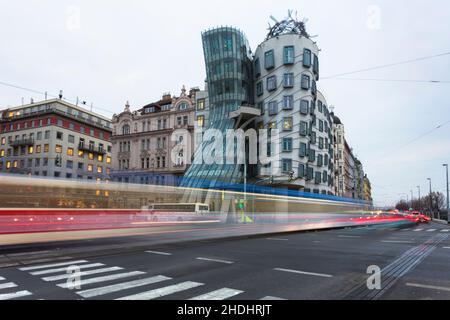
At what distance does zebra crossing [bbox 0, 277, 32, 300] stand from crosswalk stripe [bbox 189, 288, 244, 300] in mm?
3138

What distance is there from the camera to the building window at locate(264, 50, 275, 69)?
5431cm

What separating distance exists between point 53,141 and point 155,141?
2212 cm

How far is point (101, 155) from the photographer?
8625cm

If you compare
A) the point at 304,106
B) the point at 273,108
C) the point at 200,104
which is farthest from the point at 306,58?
the point at 200,104

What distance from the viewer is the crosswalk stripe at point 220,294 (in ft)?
19.5

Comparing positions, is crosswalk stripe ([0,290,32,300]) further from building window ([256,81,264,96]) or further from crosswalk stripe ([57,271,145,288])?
building window ([256,81,264,96])

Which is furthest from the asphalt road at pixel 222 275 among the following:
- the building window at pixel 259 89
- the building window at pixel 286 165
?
the building window at pixel 259 89

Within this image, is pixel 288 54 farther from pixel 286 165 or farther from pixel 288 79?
pixel 286 165

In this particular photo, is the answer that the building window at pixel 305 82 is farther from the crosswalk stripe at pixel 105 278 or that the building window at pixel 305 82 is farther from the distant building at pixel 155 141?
the crosswalk stripe at pixel 105 278

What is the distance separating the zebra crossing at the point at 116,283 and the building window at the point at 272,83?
48.8 meters

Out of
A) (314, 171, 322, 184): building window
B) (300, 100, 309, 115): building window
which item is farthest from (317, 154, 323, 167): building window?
(300, 100, 309, 115): building window

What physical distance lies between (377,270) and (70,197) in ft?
43.9
